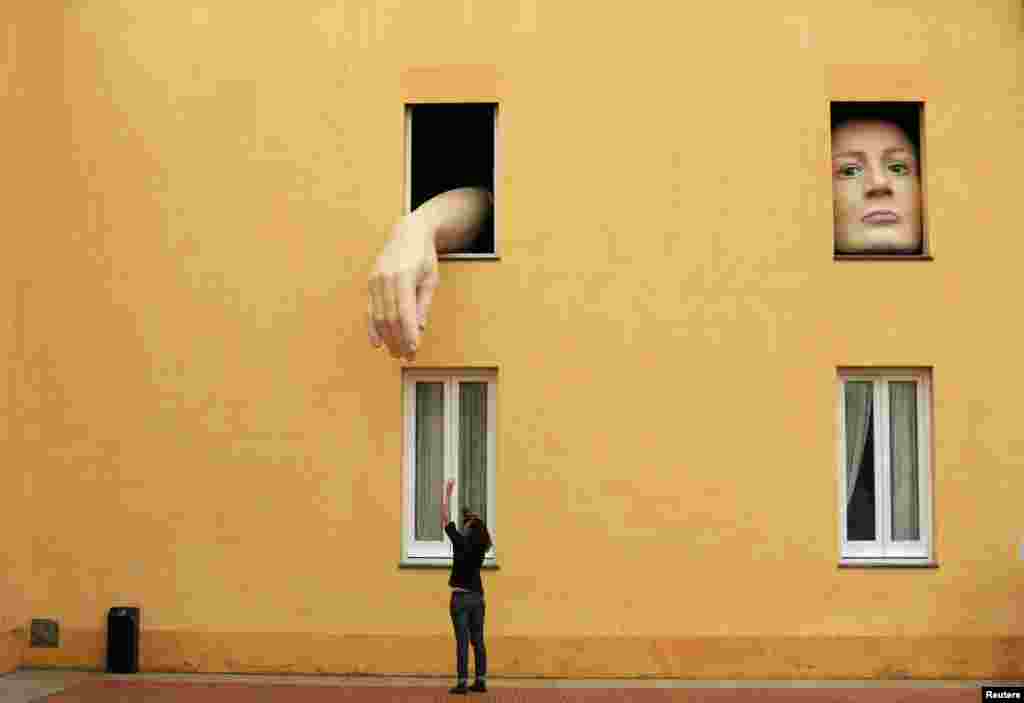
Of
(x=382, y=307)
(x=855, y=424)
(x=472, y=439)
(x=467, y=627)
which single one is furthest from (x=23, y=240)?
(x=855, y=424)

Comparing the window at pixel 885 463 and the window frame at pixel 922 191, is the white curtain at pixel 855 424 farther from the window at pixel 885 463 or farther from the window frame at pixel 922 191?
the window frame at pixel 922 191

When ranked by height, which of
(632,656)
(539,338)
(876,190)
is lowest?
(632,656)

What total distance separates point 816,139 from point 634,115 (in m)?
1.80

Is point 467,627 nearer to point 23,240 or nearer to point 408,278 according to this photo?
point 408,278

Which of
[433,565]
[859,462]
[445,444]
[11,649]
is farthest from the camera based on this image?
[445,444]

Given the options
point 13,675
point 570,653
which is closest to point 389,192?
point 570,653

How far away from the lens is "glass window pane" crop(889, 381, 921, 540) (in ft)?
47.3

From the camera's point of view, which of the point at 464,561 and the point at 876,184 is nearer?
the point at 464,561

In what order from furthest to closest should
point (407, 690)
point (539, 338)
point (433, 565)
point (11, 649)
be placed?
1. point (539, 338)
2. point (433, 565)
3. point (11, 649)
4. point (407, 690)

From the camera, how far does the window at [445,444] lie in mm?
14570

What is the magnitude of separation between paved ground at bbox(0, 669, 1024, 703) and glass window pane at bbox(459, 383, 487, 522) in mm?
1933

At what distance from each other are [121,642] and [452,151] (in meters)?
5.93

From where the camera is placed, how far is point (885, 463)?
14430mm

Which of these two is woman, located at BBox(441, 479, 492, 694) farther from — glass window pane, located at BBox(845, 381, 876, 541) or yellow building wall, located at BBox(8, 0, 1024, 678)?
glass window pane, located at BBox(845, 381, 876, 541)
